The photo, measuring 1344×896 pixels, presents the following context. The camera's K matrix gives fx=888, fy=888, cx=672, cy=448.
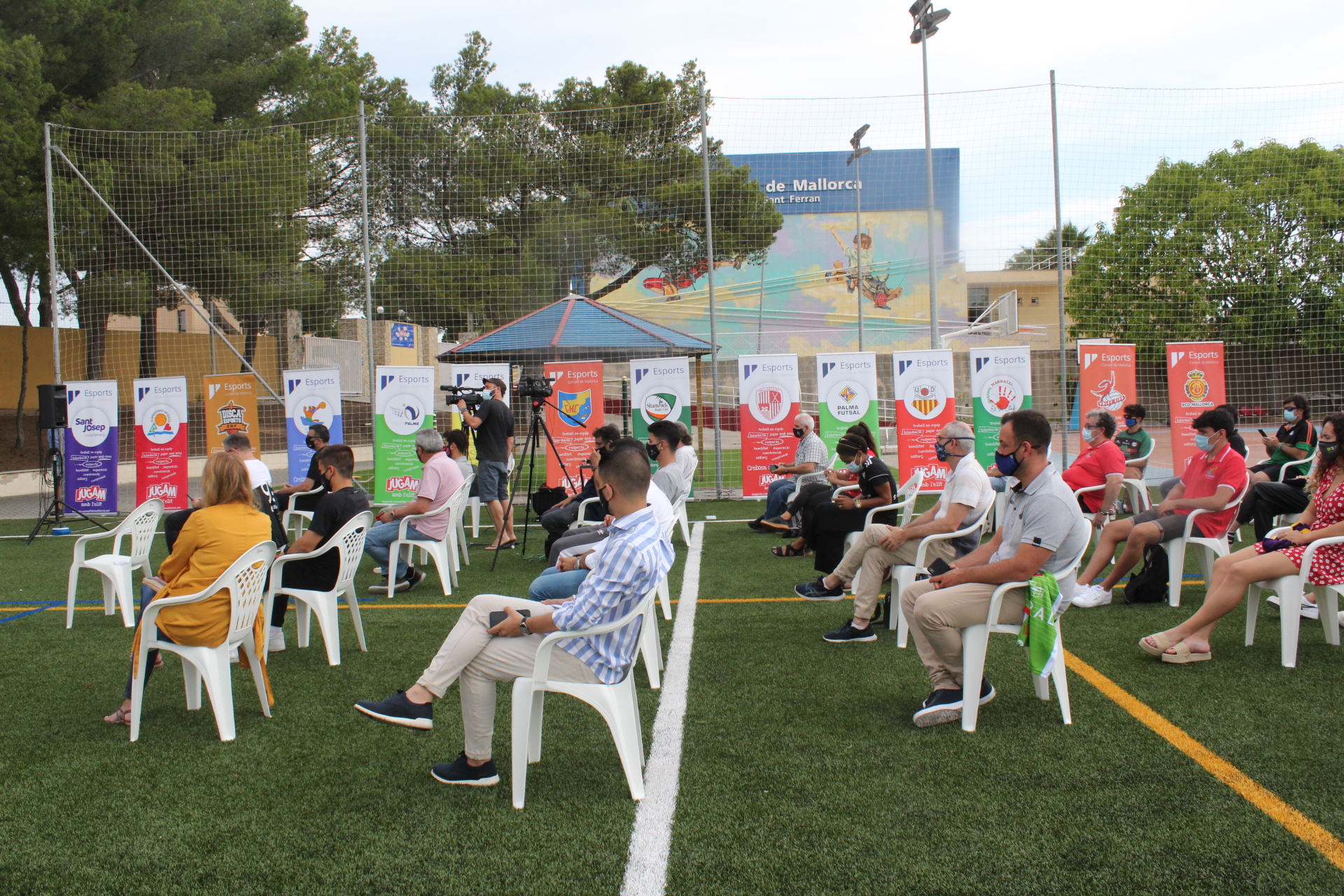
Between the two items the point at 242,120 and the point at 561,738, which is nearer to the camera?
the point at 561,738

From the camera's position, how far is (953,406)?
9.91 meters

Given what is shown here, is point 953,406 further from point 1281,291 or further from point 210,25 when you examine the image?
point 210,25

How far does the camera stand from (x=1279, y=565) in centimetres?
390

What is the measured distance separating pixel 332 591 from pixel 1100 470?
4.93 meters

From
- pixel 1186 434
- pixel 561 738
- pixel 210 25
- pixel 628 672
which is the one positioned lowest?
pixel 561 738

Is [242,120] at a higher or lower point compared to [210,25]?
lower

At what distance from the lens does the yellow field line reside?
2.36 metres

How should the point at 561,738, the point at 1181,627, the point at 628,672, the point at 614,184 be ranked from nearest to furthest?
1. the point at 628,672
2. the point at 561,738
3. the point at 1181,627
4. the point at 614,184

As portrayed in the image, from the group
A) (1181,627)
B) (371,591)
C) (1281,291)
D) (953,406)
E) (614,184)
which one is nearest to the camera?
(1181,627)

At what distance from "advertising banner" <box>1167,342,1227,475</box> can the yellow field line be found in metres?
7.37

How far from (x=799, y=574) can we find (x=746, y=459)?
3.97 meters

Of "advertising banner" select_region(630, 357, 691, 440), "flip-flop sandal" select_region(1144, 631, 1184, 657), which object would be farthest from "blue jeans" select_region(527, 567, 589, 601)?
"advertising banner" select_region(630, 357, 691, 440)

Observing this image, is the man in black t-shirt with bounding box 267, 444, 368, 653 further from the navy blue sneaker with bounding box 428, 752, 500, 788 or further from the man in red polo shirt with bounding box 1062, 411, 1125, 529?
the man in red polo shirt with bounding box 1062, 411, 1125, 529

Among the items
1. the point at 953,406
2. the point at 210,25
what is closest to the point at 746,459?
the point at 953,406
